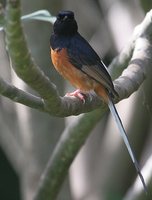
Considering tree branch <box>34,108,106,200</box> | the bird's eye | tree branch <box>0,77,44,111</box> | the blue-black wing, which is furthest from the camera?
tree branch <box>34,108,106,200</box>

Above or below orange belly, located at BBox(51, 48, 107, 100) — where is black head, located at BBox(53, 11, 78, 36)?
above

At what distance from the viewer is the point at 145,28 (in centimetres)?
382

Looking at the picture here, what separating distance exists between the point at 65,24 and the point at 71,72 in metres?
0.30

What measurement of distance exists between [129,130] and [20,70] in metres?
3.00

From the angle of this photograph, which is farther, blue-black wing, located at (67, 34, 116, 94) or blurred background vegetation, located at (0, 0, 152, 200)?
blurred background vegetation, located at (0, 0, 152, 200)

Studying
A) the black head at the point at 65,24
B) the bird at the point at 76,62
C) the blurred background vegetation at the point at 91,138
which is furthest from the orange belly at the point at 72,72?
the blurred background vegetation at the point at 91,138

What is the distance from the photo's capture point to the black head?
371 cm

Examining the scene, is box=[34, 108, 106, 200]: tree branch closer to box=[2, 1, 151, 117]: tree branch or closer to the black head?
the black head

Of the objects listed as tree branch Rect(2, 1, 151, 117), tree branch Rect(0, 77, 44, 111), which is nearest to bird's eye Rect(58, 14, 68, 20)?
tree branch Rect(2, 1, 151, 117)

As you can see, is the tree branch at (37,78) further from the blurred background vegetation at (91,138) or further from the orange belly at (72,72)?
the blurred background vegetation at (91,138)

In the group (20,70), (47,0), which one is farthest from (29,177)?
(20,70)

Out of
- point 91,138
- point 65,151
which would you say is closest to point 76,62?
point 65,151

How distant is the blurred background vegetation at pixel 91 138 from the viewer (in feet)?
16.4

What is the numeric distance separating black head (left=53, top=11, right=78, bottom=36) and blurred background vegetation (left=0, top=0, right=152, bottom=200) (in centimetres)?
66
